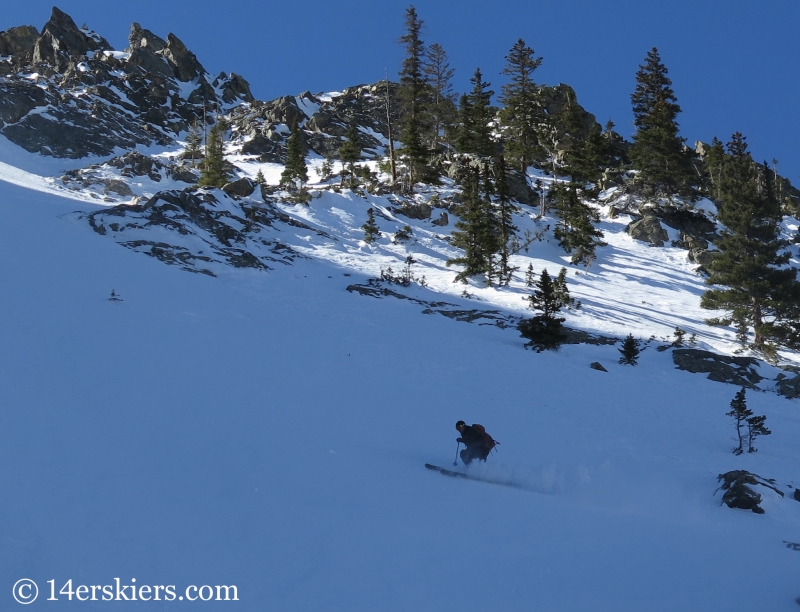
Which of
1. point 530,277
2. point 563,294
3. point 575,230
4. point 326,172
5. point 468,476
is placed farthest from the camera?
point 326,172

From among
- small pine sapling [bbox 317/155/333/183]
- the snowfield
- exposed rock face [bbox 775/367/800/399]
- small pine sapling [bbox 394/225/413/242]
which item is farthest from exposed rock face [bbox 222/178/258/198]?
exposed rock face [bbox 775/367/800/399]

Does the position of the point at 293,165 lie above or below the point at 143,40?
below

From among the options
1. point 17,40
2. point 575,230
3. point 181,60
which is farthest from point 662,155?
point 17,40

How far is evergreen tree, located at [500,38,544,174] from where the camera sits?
55.2 meters

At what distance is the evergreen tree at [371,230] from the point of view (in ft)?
134

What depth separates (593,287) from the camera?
3791 centimetres

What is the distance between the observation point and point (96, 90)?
68.8 meters

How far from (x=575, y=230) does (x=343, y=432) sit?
36263 millimetres

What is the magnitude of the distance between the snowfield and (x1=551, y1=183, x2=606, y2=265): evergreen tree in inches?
723

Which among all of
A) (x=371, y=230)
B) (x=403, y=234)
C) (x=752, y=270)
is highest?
(x=403, y=234)

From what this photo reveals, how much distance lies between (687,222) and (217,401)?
51.1 metres

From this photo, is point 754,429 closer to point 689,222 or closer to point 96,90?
point 689,222

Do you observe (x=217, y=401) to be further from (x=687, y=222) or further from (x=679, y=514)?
(x=687, y=222)

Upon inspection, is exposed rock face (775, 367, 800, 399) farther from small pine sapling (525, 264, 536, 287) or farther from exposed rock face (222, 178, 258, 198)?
exposed rock face (222, 178, 258, 198)
